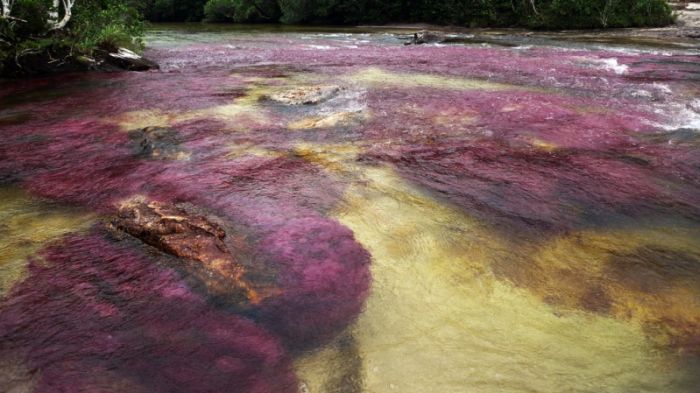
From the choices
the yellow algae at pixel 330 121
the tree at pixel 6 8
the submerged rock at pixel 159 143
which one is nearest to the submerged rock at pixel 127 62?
the tree at pixel 6 8

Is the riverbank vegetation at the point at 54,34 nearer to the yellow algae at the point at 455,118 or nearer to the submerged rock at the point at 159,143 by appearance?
the submerged rock at the point at 159,143

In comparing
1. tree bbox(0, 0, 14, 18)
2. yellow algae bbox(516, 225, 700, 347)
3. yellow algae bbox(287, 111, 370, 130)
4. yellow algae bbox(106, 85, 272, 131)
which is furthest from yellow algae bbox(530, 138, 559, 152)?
tree bbox(0, 0, 14, 18)

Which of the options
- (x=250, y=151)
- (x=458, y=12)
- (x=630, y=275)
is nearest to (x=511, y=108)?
(x=250, y=151)

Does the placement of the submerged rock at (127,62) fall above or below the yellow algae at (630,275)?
above

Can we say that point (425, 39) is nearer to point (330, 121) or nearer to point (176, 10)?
point (330, 121)

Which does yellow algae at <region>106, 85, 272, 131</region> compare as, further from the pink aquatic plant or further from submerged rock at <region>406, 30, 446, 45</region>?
submerged rock at <region>406, 30, 446, 45</region>

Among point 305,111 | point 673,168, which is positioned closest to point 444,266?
point 673,168
